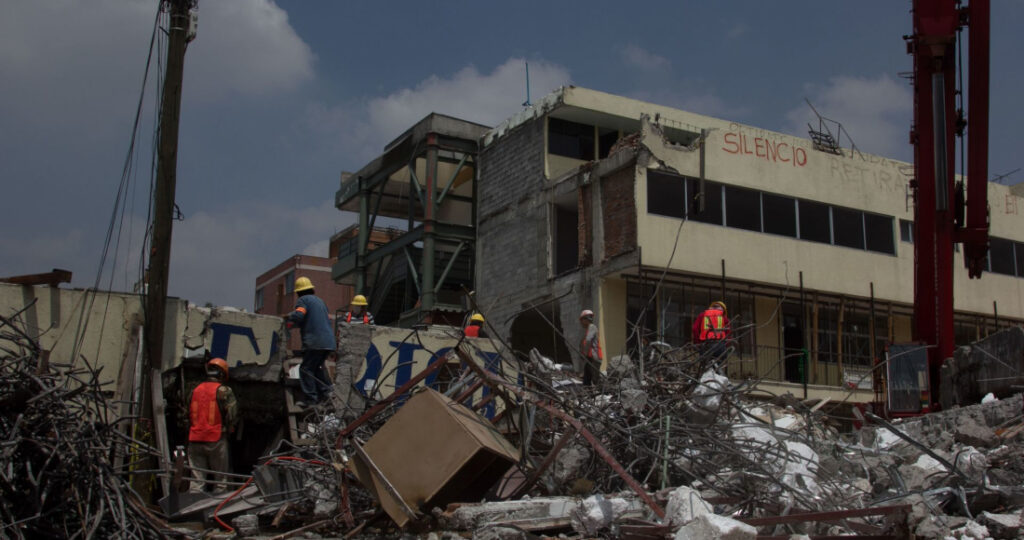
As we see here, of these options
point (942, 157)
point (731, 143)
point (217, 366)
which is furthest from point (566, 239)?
point (217, 366)

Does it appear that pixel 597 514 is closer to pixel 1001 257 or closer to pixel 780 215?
pixel 780 215

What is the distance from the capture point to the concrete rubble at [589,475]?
17.5ft

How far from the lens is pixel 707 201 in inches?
734

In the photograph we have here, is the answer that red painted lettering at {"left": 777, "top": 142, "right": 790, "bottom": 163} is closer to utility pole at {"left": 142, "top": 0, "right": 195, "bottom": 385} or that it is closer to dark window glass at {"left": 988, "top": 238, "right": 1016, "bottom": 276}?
dark window glass at {"left": 988, "top": 238, "right": 1016, "bottom": 276}

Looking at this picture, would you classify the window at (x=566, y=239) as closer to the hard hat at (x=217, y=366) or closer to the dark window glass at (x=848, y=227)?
the dark window glass at (x=848, y=227)

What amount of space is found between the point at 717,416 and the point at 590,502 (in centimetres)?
171

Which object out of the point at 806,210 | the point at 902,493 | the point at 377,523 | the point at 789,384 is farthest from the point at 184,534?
the point at 806,210

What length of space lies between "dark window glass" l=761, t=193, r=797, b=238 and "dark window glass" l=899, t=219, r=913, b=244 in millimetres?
3444

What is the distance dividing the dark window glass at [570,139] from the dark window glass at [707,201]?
3161mm

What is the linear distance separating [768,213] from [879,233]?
136 inches

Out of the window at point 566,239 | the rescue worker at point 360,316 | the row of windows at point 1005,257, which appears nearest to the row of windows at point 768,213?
the window at point 566,239

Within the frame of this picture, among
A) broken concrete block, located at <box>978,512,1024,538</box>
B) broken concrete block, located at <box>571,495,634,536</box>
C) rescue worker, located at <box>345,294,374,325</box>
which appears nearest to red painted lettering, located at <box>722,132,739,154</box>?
rescue worker, located at <box>345,294,374,325</box>

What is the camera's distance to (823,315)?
20875 millimetres

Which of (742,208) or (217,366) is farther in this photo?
(742,208)
